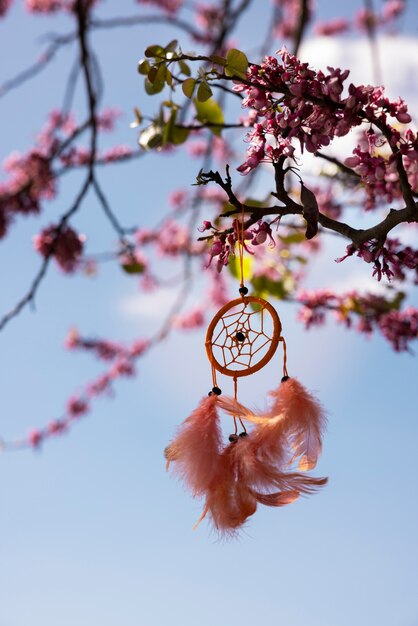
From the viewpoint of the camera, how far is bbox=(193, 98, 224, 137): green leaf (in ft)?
6.64

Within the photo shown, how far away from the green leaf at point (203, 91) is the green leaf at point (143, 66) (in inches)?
5.4

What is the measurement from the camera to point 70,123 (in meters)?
4.52

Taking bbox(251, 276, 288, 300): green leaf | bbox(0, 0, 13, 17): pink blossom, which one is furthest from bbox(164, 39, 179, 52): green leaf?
bbox(0, 0, 13, 17): pink blossom

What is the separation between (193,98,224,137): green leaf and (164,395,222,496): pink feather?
95 cm

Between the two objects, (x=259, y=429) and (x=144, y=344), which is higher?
(x=144, y=344)

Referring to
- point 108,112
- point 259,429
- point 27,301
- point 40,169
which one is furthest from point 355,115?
point 108,112

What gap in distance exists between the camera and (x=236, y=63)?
1357mm

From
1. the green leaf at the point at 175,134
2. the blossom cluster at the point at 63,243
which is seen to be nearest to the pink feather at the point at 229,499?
the green leaf at the point at 175,134

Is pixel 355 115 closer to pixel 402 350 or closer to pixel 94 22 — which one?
pixel 402 350

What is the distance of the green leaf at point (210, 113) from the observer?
202 centimetres

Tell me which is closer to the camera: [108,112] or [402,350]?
[402,350]

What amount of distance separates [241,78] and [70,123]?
3.40m

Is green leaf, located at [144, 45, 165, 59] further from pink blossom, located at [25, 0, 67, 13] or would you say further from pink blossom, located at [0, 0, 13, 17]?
pink blossom, located at [25, 0, 67, 13]

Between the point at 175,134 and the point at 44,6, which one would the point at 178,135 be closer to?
the point at 175,134
